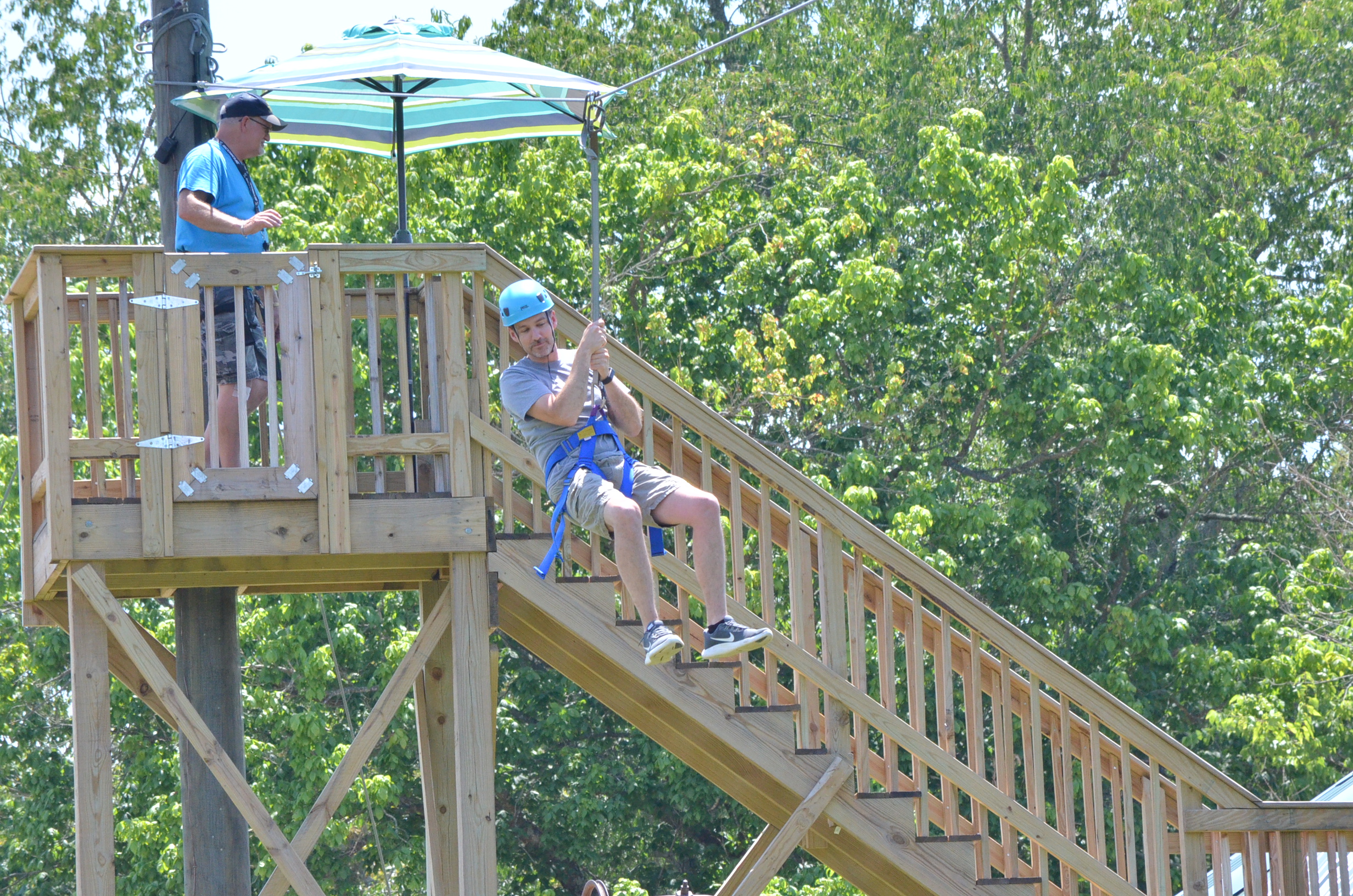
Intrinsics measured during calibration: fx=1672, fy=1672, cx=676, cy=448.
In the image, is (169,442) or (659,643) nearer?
(659,643)

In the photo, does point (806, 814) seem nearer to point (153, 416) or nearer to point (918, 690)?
point (918, 690)

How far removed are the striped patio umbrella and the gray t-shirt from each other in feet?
4.36

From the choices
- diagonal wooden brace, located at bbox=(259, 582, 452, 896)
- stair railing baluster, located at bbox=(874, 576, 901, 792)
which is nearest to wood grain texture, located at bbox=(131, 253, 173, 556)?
diagonal wooden brace, located at bbox=(259, 582, 452, 896)

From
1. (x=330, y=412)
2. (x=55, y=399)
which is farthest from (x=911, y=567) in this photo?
(x=55, y=399)

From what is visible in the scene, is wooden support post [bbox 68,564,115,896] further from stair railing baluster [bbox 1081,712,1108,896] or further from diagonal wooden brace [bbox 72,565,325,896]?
stair railing baluster [bbox 1081,712,1108,896]

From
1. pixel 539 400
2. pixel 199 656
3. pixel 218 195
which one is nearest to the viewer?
pixel 539 400

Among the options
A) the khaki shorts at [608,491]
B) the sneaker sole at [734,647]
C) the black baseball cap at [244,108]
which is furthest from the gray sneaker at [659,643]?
the black baseball cap at [244,108]

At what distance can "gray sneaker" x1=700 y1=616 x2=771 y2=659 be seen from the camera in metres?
6.13

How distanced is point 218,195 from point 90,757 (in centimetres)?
229

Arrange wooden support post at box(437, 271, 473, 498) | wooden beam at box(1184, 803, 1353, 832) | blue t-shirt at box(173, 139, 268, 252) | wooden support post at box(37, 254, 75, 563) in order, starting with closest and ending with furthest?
1. wooden support post at box(37, 254, 75, 563)
2. wooden support post at box(437, 271, 473, 498)
3. blue t-shirt at box(173, 139, 268, 252)
4. wooden beam at box(1184, 803, 1353, 832)

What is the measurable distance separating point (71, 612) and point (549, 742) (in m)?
12.2

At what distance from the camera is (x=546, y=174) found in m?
17.6

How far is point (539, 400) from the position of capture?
6.34 meters

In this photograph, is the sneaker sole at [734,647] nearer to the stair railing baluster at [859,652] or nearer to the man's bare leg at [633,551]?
the man's bare leg at [633,551]
